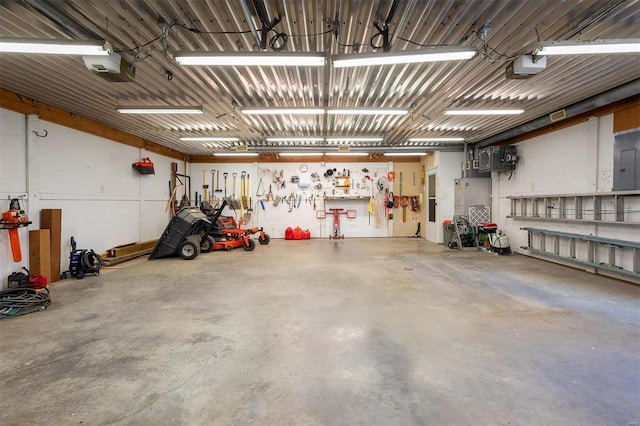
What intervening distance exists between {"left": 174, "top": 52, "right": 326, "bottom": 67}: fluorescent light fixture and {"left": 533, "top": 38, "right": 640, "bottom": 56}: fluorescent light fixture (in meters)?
2.39

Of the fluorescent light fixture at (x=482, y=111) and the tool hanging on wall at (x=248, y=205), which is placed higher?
the fluorescent light fixture at (x=482, y=111)

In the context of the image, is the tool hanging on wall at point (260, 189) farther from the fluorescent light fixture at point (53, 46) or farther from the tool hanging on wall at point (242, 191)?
the fluorescent light fixture at point (53, 46)

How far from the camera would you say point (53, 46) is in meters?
2.65

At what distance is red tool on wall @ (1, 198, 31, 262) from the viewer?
3834 mm

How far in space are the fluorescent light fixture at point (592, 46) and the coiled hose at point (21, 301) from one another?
6.64m

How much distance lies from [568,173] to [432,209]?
12.9 ft

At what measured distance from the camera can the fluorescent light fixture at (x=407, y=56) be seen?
9.47 feet

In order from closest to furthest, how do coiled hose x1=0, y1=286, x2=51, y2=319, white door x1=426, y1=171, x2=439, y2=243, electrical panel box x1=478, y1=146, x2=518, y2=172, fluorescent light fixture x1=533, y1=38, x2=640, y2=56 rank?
fluorescent light fixture x1=533, y1=38, x2=640, y2=56 < coiled hose x1=0, y1=286, x2=51, y2=319 < electrical panel box x1=478, y1=146, x2=518, y2=172 < white door x1=426, y1=171, x2=439, y2=243

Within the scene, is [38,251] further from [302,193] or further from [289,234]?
[302,193]

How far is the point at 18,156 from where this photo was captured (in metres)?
4.29

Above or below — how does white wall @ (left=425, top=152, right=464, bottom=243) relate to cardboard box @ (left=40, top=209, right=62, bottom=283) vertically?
above

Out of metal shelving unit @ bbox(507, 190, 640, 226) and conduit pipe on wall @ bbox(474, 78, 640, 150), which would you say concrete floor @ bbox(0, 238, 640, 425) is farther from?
conduit pipe on wall @ bbox(474, 78, 640, 150)

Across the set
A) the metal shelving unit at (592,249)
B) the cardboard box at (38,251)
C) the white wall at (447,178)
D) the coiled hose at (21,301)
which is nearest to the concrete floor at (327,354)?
the coiled hose at (21,301)

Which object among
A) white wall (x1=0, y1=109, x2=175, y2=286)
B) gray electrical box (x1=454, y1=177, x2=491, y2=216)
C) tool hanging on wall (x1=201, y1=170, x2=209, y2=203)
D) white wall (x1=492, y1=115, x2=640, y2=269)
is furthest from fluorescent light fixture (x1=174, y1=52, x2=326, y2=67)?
tool hanging on wall (x1=201, y1=170, x2=209, y2=203)
